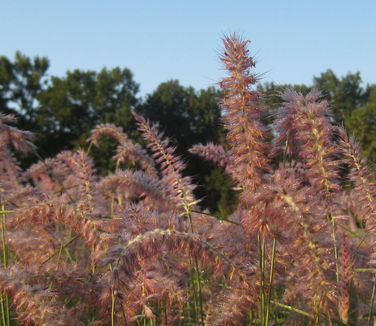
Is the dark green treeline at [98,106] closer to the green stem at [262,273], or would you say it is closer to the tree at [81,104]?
the tree at [81,104]

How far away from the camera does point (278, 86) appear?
217 centimetres

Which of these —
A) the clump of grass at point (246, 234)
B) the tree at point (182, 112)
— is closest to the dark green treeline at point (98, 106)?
the tree at point (182, 112)

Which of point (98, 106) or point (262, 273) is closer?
point (262, 273)

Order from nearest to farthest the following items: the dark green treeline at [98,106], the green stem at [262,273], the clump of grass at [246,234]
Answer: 1. the clump of grass at [246,234]
2. the green stem at [262,273]
3. the dark green treeline at [98,106]

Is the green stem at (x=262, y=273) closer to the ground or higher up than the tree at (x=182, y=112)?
closer to the ground

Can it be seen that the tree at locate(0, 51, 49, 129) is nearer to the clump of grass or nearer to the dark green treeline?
the dark green treeline

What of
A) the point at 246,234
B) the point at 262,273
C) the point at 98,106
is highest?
the point at 98,106

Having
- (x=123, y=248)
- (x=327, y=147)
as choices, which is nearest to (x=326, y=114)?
(x=327, y=147)

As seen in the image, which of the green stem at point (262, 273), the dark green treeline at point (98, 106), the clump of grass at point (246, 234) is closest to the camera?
the clump of grass at point (246, 234)

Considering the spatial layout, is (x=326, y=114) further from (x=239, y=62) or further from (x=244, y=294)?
(x=244, y=294)

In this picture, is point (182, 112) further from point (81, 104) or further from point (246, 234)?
point (246, 234)

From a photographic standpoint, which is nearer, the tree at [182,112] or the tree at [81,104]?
the tree at [81,104]

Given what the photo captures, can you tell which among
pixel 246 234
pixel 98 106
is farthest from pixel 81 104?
pixel 246 234

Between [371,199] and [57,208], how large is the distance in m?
1.10
